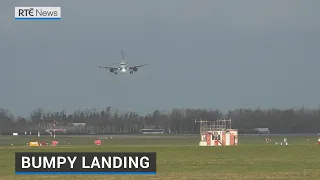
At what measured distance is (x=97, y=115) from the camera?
184250 millimetres

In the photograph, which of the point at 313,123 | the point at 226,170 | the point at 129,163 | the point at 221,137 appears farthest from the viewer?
the point at 313,123

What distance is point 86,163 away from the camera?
38312 millimetres

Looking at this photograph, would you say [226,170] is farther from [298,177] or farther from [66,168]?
[66,168]

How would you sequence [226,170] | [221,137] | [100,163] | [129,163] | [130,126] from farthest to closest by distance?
1. [130,126]
2. [221,137]
3. [226,170]
4. [100,163]
5. [129,163]

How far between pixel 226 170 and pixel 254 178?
21.6ft

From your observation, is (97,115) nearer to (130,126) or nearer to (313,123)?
(130,126)

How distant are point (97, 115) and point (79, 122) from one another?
17.8 feet

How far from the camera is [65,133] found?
545ft

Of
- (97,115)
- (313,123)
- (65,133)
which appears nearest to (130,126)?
(97,115)

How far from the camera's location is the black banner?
3550 centimetres

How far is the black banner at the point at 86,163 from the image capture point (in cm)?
3550

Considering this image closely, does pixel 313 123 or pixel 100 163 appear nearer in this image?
pixel 100 163

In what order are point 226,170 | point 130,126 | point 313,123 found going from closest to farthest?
point 226,170 < point 313,123 < point 130,126

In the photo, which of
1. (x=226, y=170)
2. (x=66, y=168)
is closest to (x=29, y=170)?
(x=66, y=168)
